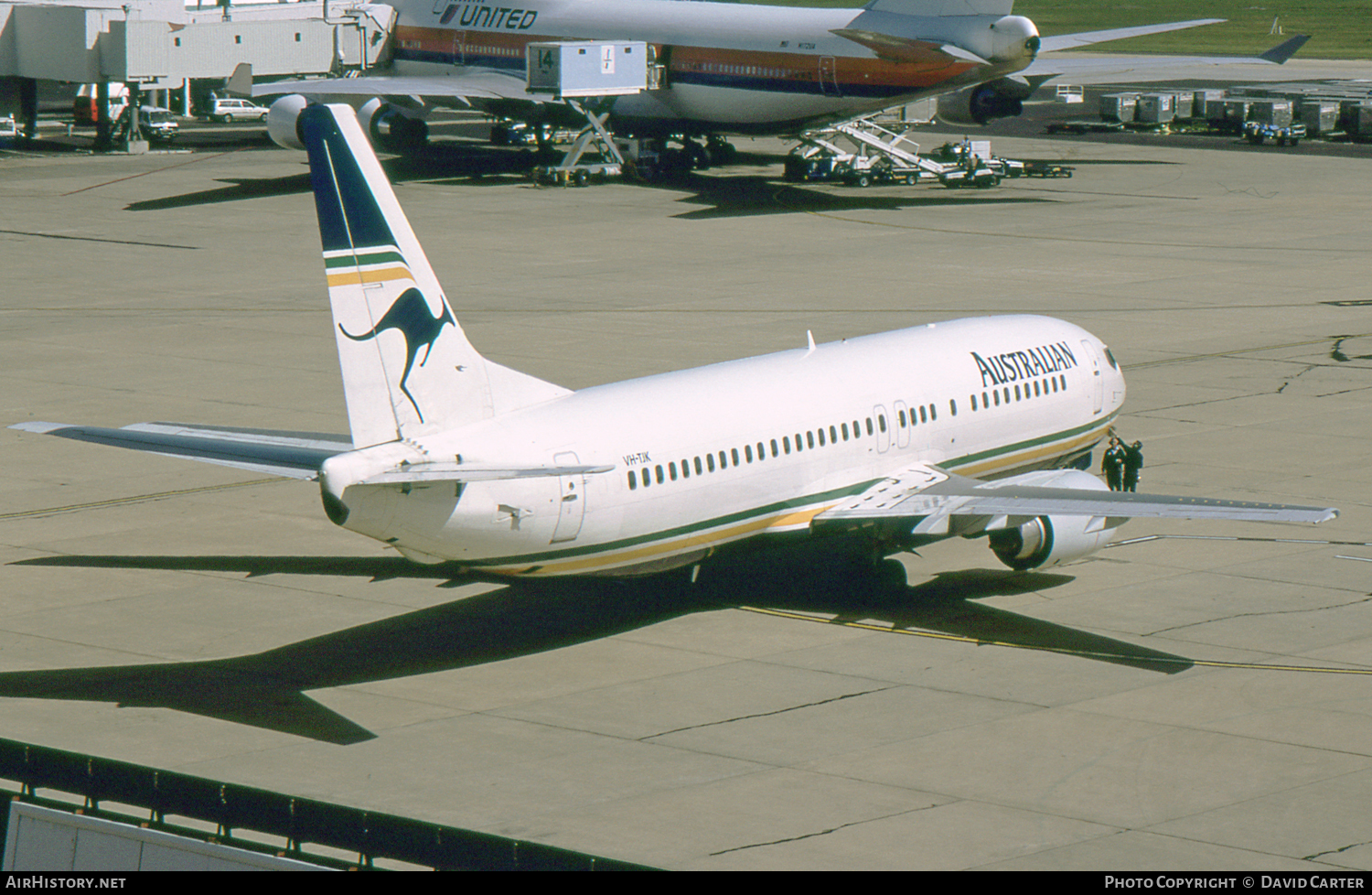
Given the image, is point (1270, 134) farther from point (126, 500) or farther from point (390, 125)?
point (126, 500)

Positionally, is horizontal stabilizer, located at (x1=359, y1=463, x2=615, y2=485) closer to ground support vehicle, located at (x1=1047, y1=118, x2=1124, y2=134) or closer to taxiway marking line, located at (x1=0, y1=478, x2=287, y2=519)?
taxiway marking line, located at (x1=0, y1=478, x2=287, y2=519)

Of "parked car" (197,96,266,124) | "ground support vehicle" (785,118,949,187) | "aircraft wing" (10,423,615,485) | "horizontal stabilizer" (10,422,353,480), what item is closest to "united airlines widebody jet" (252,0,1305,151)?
"ground support vehicle" (785,118,949,187)

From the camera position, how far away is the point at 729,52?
79.1 m

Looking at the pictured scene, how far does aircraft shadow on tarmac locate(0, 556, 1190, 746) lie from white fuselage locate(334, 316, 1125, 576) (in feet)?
5.11

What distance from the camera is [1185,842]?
18.7 m

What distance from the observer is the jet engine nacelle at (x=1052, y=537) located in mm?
28078

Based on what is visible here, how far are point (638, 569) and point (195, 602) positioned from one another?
22.9ft

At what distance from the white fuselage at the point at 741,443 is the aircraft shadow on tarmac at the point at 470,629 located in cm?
156

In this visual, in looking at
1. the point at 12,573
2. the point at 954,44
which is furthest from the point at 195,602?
the point at 954,44

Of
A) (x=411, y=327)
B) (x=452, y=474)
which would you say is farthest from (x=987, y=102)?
(x=452, y=474)

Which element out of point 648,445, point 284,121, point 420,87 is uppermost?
point 420,87

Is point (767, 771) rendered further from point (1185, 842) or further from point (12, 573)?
point (12, 573)

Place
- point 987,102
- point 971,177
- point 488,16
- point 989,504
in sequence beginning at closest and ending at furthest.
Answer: point 989,504 < point 987,102 < point 971,177 < point 488,16

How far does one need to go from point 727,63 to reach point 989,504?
54950mm
